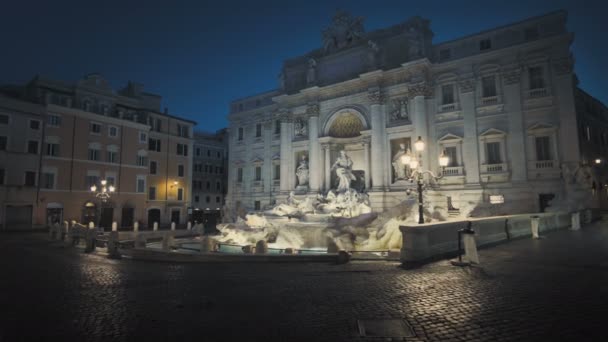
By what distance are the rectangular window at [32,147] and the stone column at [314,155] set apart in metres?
24.7

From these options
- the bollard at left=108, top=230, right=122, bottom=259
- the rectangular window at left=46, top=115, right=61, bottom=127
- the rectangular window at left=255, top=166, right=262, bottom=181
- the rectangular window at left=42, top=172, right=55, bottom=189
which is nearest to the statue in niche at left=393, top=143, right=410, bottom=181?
the rectangular window at left=255, top=166, right=262, bottom=181

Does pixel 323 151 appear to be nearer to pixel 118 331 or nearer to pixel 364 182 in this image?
pixel 364 182

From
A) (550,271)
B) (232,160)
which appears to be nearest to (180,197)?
(232,160)

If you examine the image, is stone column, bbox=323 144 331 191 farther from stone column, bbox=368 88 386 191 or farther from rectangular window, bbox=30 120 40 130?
rectangular window, bbox=30 120 40 130

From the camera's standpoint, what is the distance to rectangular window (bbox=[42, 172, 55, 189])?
3109 cm

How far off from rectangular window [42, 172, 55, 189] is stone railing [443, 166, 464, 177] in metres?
34.4

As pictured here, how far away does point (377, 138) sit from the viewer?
96.7 ft

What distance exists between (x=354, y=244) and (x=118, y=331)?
1598 cm

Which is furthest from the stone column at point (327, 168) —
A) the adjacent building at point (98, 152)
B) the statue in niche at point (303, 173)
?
the adjacent building at point (98, 152)

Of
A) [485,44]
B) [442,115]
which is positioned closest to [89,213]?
[442,115]

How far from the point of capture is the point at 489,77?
1027 inches

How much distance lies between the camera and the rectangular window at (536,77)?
24203mm

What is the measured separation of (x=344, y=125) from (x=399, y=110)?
6.11 metres

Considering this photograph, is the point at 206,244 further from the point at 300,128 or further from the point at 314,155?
Result: the point at 300,128
